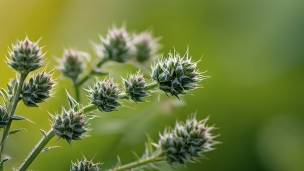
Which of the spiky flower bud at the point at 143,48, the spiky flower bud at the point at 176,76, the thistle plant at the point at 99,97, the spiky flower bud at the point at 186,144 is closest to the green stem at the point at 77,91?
the spiky flower bud at the point at 143,48

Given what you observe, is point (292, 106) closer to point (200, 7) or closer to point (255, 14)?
point (255, 14)

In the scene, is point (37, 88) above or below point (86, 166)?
above

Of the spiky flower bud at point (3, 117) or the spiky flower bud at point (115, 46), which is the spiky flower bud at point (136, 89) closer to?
the spiky flower bud at point (3, 117)

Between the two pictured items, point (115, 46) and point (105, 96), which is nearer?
point (105, 96)

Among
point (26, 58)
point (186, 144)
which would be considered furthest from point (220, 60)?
point (26, 58)

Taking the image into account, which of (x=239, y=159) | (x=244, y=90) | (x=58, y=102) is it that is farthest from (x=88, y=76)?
(x=244, y=90)

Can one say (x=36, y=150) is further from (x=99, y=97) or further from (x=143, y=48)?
(x=143, y=48)
